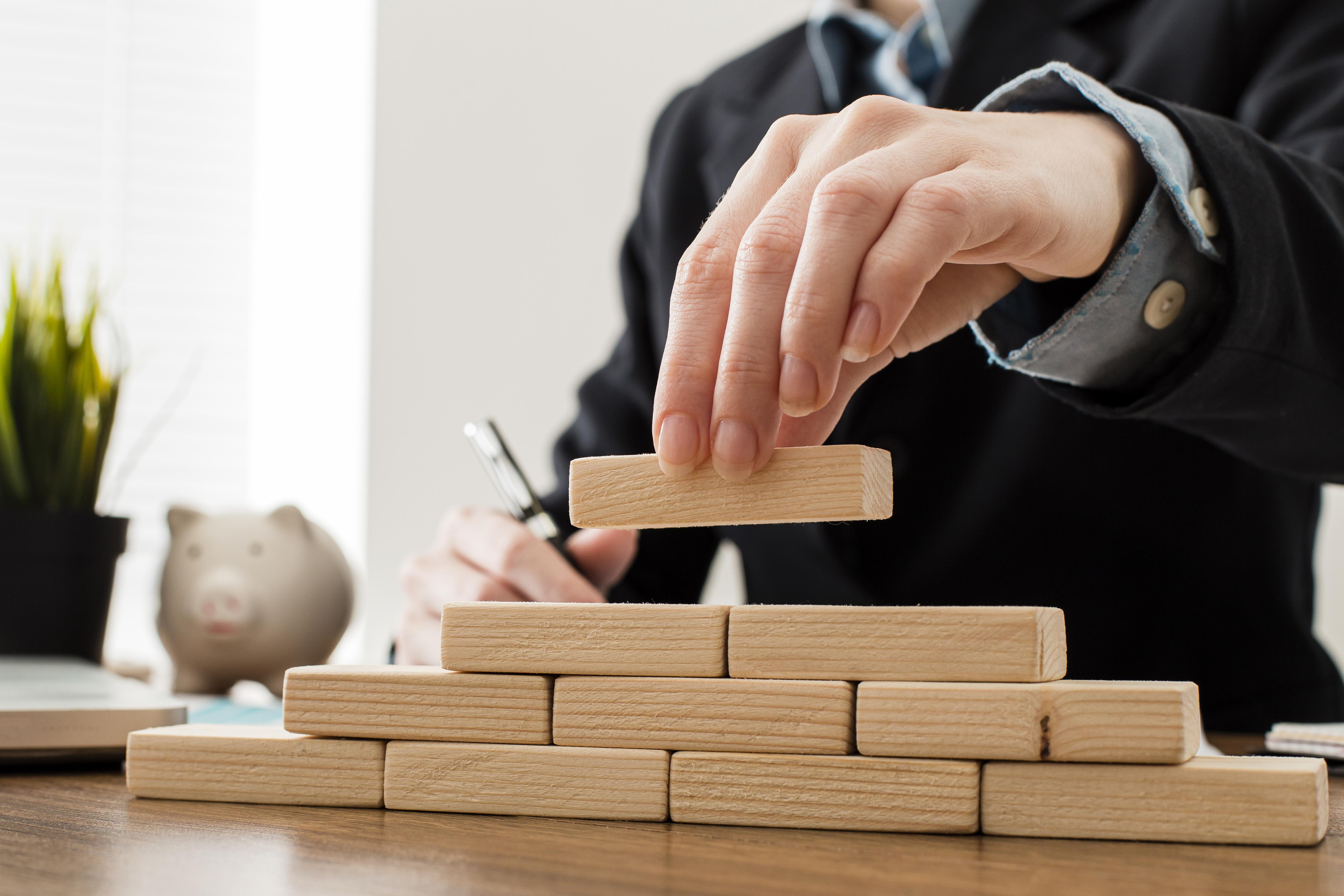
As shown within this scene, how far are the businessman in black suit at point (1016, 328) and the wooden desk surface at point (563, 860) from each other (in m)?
0.20

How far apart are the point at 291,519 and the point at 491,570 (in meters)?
0.54

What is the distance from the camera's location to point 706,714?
1.90 feet

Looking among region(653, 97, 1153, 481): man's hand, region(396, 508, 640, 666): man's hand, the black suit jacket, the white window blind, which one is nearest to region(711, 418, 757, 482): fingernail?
region(653, 97, 1153, 481): man's hand

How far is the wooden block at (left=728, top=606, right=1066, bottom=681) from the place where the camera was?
552 mm

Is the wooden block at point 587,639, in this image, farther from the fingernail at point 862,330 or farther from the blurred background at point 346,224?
the blurred background at point 346,224

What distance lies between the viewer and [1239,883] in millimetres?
442

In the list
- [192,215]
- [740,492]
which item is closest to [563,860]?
[740,492]

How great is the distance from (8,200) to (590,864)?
96.5 inches

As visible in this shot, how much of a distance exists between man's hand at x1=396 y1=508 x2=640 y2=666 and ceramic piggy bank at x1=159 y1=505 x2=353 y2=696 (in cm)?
32

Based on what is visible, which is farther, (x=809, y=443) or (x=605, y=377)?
(x=605, y=377)

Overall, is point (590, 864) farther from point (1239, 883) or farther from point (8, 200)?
point (8, 200)

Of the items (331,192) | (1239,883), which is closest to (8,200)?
(331,192)

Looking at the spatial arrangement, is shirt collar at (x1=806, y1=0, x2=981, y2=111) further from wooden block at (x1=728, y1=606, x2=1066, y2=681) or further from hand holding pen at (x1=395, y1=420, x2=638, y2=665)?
wooden block at (x1=728, y1=606, x2=1066, y2=681)

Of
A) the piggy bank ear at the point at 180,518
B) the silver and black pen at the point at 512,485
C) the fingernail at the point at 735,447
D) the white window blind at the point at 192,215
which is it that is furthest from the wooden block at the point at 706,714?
the white window blind at the point at 192,215
